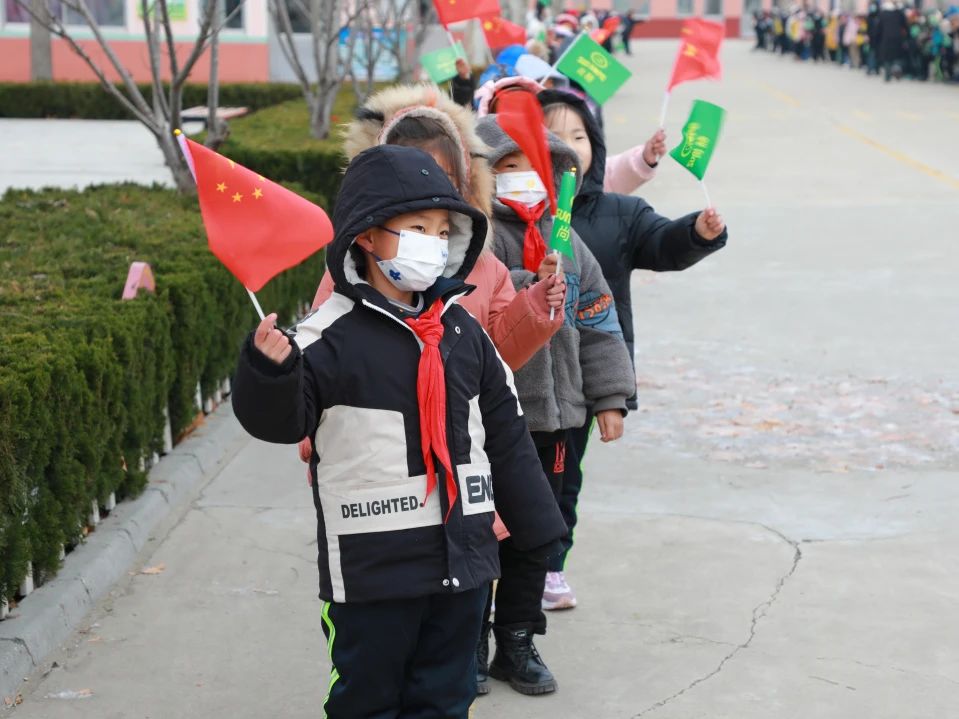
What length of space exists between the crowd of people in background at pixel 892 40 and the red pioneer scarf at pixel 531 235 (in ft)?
101

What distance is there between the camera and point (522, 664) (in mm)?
4148

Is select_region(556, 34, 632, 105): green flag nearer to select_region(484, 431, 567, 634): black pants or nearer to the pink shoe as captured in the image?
the pink shoe

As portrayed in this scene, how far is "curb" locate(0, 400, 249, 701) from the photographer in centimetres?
420

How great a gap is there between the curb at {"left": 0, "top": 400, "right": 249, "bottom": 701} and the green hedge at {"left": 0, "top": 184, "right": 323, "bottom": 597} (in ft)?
0.31

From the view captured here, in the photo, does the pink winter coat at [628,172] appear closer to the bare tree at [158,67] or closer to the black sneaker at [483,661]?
the black sneaker at [483,661]

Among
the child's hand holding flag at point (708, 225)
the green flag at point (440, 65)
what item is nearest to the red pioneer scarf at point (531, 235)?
the child's hand holding flag at point (708, 225)

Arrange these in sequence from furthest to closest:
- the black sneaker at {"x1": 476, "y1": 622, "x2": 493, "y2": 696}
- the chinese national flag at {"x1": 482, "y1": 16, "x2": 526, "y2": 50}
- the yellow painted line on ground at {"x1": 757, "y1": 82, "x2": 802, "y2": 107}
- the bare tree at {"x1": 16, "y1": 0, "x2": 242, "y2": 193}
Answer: the yellow painted line on ground at {"x1": 757, "y1": 82, "x2": 802, "y2": 107}, the chinese national flag at {"x1": 482, "y1": 16, "x2": 526, "y2": 50}, the bare tree at {"x1": 16, "y1": 0, "x2": 242, "y2": 193}, the black sneaker at {"x1": 476, "y1": 622, "x2": 493, "y2": 696}

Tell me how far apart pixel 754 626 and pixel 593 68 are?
2.55m

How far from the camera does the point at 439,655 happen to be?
128 inches

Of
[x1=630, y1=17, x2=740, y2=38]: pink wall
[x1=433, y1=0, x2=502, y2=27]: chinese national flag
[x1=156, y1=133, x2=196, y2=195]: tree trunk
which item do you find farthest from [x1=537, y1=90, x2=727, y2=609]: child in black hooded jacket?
[x1=630, y1=17, x2=740, y2=38]: pink wall

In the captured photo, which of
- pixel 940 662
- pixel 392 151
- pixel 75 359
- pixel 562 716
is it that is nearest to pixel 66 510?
pixel 75 359

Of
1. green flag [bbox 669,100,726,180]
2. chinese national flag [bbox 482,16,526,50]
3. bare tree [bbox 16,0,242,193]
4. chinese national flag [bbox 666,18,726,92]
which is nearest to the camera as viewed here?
green flag [bbox 669,100,726,180]

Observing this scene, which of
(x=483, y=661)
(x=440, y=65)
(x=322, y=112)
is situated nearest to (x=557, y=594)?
→ (x=483, y=661)

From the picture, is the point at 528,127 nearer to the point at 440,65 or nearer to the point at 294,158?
the point at 440,65
